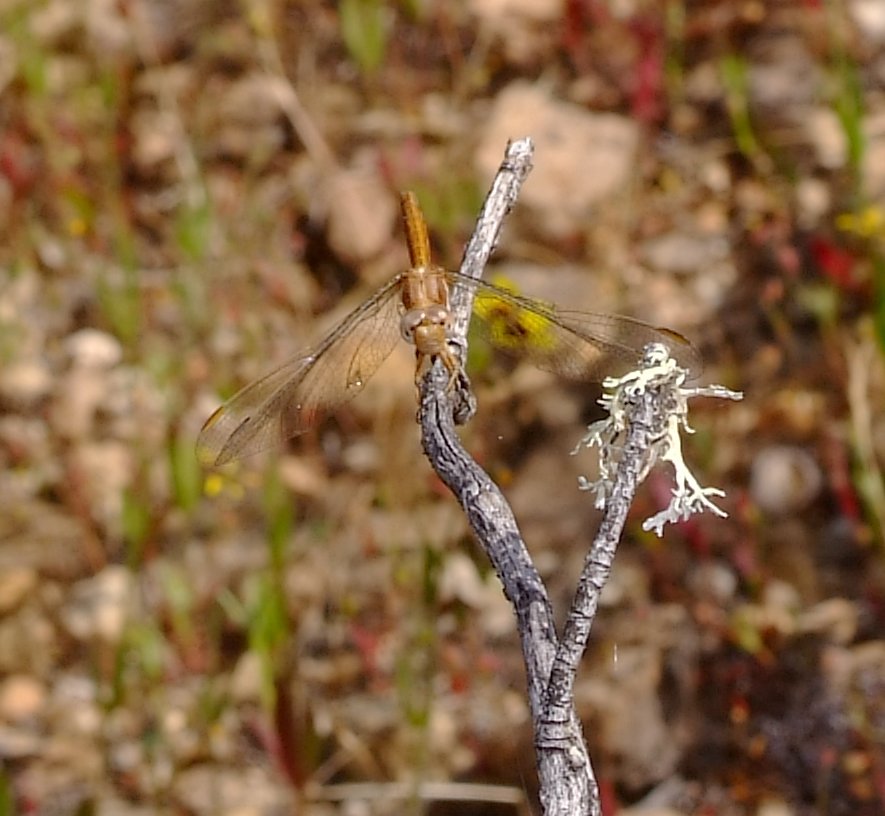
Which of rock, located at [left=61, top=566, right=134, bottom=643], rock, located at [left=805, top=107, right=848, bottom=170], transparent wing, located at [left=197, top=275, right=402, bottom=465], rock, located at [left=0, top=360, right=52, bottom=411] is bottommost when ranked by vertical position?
transparent wing, located at [left=197, top=275, right=402, bottom=465]

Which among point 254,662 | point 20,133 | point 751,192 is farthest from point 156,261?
point 751,192

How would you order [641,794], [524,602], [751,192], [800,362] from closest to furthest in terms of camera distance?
[524,602] < [641,794] < [800,362] < [751,192]

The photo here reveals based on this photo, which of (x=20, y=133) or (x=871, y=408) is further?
(x=20, y=133)

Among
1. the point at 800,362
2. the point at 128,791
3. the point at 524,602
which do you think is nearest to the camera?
the point at 524,602

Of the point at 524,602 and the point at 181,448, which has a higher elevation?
the point at 181,448

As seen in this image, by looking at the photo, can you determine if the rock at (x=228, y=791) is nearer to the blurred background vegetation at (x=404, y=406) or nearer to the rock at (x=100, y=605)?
the blurred background vegetation at (x=404, y=406)

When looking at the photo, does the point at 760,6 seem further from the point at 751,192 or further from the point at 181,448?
the point at 181,448

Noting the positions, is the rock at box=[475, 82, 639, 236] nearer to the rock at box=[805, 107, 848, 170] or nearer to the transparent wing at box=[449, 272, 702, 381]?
the rock at box=[805, 107, 848, 170]

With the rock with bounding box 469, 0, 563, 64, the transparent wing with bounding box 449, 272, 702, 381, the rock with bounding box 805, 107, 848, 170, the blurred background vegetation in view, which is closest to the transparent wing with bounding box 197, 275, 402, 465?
the transparent wing with bounding box 449, 272, 702, 381

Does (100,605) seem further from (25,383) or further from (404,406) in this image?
(404,406)
